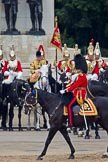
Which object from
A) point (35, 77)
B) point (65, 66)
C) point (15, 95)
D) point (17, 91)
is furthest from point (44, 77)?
point (65, 66)

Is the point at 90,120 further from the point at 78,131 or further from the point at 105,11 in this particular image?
the point at 105,11

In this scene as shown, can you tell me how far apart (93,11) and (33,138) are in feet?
130

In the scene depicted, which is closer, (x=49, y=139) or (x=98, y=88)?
(x=49, y=139)

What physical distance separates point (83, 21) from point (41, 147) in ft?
139

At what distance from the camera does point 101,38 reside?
71000 millimetres

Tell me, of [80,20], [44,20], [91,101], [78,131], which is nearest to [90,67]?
[78,131]

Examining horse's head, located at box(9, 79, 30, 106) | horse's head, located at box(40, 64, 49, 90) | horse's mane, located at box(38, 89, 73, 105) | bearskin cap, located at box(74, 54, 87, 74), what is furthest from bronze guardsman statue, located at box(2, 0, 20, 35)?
horse's mane, located at box(38, 89, 73, 105)

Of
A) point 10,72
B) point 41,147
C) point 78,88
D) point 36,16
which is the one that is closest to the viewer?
point 78,88

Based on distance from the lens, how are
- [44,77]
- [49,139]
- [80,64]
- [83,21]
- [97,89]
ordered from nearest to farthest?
[49,139], [80,64], [97,89], [44,77], [83,21]

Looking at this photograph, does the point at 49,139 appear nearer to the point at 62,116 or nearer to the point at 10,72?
the point at 62,116

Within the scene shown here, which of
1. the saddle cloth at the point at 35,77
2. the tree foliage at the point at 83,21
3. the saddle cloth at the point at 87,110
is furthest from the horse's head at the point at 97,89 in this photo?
the tree foliage at the point at 83,21

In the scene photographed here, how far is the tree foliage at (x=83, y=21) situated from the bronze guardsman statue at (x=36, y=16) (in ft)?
75.1

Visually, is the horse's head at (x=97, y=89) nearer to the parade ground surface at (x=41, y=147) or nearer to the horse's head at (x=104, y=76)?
the parade ground surface at (x=41, y=147)

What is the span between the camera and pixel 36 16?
4453cm
